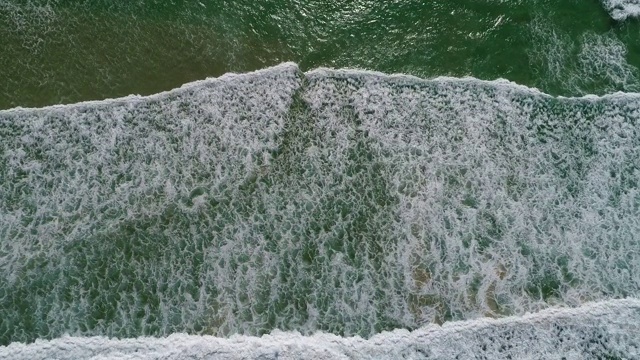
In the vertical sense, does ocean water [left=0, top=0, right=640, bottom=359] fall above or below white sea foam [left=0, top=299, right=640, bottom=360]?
above

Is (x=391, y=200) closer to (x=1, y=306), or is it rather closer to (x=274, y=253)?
(x=274, y=253)

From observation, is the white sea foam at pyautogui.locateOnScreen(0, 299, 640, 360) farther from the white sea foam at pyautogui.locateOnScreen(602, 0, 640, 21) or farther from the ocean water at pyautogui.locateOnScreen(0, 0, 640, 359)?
the white sea foam at pyautogui.locateOnScreen(602, 0, 640, 21)

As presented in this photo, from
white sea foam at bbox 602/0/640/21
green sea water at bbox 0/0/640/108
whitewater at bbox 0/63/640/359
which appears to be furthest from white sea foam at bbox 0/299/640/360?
white sea foam at bbox 602/0/640/21

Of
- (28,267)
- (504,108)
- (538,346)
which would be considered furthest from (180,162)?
(538,346)

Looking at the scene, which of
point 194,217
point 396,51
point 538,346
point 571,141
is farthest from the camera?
point 396,51

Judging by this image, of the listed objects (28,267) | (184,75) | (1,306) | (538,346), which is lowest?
(538,346)

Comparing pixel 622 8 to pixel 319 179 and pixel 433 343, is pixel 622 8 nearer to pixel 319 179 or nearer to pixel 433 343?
pixel 319 179
